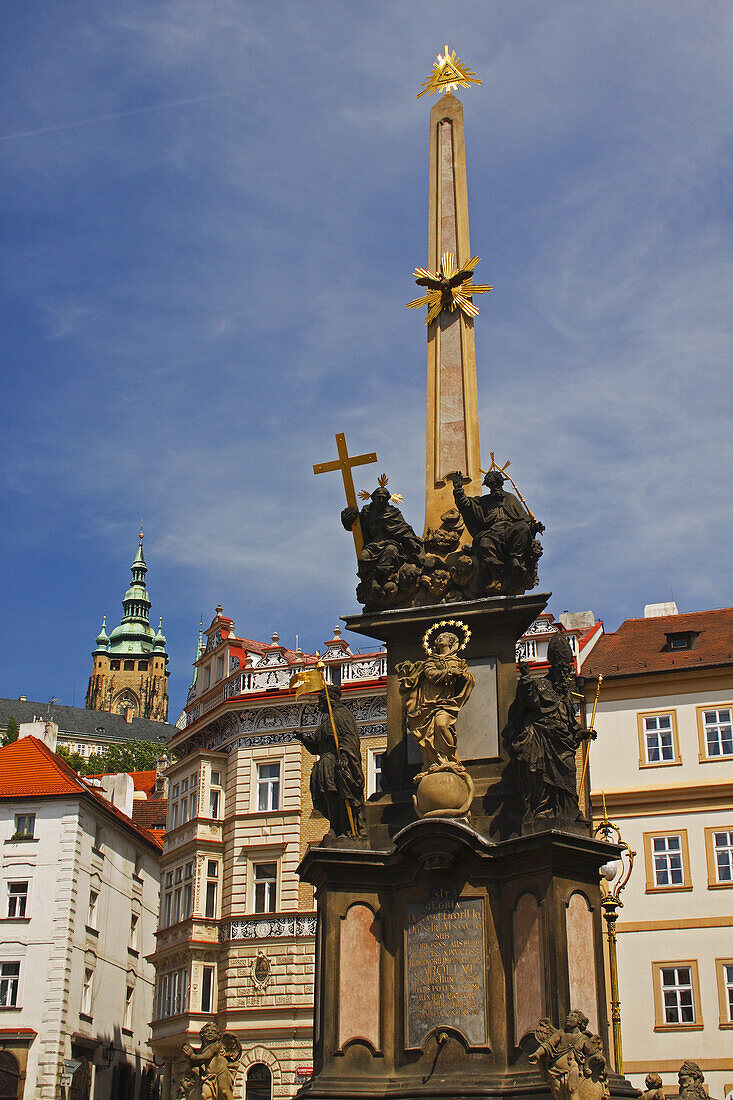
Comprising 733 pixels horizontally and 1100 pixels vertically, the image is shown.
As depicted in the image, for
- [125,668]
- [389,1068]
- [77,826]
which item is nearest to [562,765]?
[389,1068]

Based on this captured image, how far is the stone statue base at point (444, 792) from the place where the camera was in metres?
12.6

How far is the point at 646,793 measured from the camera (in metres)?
30.0

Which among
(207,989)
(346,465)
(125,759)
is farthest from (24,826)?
(125,759)

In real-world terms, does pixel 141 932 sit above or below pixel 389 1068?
above

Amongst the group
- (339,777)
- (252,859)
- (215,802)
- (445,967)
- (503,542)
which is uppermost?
(215,802)

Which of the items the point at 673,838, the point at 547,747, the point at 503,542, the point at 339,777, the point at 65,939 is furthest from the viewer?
the point at 65,939

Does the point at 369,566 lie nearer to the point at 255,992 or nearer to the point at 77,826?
the point at 255,992

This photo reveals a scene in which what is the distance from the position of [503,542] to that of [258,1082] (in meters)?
22.0

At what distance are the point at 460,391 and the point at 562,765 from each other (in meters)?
5.36

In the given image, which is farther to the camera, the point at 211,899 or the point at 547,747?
the point at 211,899

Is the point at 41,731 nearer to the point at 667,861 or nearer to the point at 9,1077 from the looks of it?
the point at 9,1077

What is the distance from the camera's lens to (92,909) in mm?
38906

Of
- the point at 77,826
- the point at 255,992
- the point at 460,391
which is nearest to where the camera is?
the point at 460,391

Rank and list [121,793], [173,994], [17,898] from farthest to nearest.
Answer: [121,793], [17,898], [173,994]
